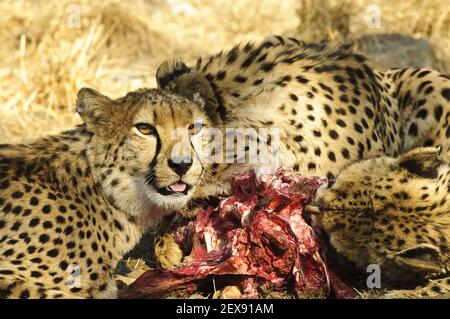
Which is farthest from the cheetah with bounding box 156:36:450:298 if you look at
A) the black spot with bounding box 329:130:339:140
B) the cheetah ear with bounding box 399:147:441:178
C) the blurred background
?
the blurred background

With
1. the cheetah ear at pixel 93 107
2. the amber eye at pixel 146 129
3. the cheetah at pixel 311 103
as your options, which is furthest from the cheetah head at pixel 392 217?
the cheetah ear at pixel 93 107

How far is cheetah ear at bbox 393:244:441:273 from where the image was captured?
4.32 meters

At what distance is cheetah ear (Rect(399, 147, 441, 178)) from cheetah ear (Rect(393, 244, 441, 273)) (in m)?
0.55

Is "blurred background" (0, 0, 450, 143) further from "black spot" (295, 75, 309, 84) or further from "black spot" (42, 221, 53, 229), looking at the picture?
"black spot" (42, 221, 53, 229)

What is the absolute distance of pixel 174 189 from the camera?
478cm

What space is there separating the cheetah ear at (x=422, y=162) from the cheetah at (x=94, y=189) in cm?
111

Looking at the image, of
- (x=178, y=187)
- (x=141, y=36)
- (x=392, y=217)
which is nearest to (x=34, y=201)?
(x=178, y=187)

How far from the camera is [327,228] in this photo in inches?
183

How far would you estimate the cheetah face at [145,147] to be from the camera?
4754mm

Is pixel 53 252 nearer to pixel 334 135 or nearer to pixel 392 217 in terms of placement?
pixel 392 217

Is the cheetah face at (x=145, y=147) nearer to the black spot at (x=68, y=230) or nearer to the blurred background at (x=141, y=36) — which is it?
the black spot at (x=68, y=230)

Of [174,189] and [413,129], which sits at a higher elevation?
[413,129]

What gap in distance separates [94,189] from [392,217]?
1616 millimetres
